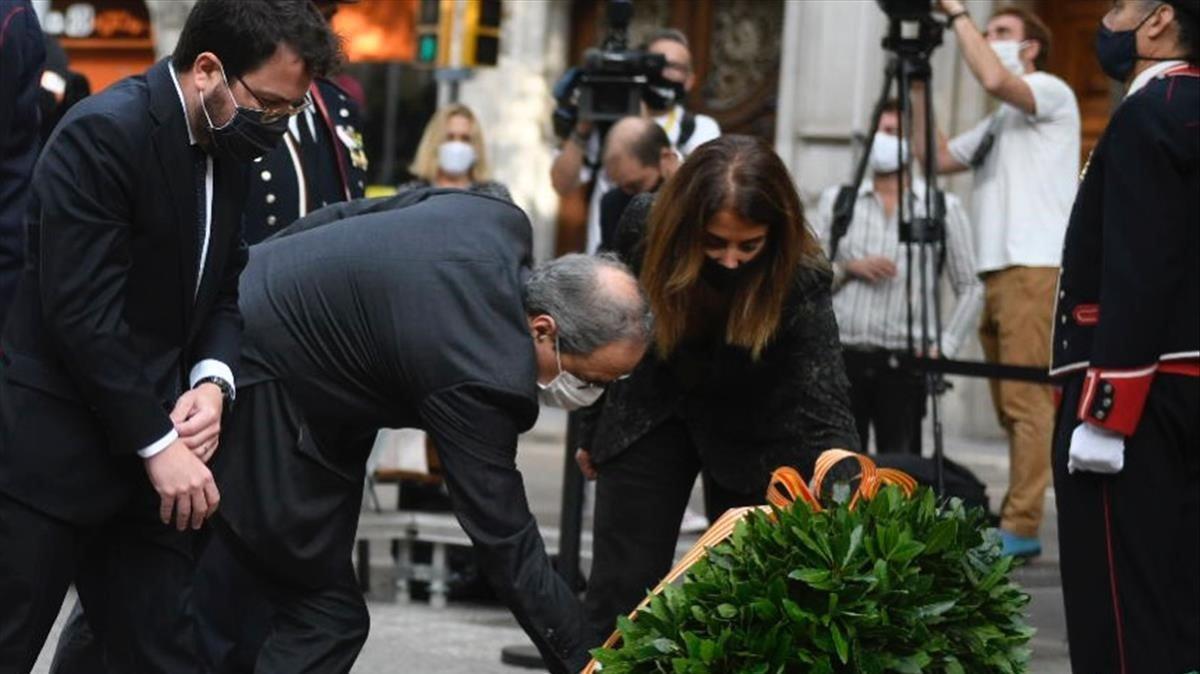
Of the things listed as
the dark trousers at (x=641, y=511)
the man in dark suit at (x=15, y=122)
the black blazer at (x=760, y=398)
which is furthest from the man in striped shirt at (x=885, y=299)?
the man in dark suit at (x=15, y=122)

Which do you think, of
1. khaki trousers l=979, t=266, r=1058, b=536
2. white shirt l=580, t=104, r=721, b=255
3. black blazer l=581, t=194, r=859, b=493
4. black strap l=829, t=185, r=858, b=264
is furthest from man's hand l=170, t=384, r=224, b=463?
khaki trousers l=979, t=266, r=1058, b=536

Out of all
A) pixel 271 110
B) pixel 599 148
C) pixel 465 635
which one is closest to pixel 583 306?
pixel 271 110

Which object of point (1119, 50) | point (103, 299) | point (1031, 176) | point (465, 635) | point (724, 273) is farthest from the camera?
point (1031, 176)

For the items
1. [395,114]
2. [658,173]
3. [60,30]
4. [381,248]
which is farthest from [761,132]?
[381,248]

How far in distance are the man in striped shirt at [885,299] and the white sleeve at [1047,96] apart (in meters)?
0.53

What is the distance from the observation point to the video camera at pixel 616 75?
8.86 meters

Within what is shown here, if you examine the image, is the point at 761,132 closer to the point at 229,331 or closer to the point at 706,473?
the point at 706,473

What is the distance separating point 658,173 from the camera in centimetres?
879

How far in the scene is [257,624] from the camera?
20.6 feet

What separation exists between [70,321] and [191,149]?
430 millimetres

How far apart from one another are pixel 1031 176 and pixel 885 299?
773 mm

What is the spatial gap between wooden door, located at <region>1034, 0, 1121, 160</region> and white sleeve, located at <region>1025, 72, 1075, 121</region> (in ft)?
15.9

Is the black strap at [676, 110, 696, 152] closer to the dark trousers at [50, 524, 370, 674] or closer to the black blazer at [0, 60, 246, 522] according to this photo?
the dark trousers at [50, 524, 370, 674]

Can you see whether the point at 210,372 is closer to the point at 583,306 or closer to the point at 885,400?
the point at 583,306
